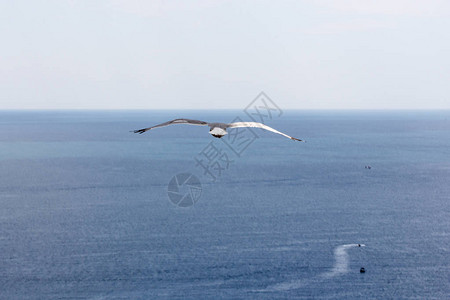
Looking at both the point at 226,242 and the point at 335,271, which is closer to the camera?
the point at 335,271

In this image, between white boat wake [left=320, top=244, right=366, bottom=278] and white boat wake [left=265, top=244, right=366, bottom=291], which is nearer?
white boat wake [left=265, top=244, right=366, bottom=291]

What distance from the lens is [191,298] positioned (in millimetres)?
88562

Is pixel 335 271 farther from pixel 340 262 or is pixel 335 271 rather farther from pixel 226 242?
pixel 226 242

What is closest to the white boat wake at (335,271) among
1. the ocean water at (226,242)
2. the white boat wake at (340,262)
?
the white boat wake at (340,262)

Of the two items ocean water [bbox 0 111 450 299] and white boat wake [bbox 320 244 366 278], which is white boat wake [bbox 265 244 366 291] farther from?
ocean water [bbox 0 111 450 299]

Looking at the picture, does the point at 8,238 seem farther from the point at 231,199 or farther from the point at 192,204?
the point at 231,199

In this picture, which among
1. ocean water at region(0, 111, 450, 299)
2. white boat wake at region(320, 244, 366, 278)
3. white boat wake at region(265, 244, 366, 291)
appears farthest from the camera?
white boat wake at region(320, 244, 366, 278)

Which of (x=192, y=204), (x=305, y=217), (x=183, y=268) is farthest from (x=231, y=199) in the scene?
(x=183, y=268)

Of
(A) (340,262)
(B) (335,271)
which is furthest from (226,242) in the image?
(B) (335,271)

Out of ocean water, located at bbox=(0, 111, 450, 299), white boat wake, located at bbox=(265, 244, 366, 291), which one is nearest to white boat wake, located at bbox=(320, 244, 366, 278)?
white boat wake, located at bbox=(265, 244, 366, 291)

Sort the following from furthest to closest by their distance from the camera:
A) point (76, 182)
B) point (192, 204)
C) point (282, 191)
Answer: point (76, 182)
point (282, 191)
point (192, 204)

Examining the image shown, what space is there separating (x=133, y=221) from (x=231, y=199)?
3630 centimetres

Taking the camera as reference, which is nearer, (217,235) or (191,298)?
(191,298)

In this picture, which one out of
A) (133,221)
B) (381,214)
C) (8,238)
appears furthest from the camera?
(381,214)
